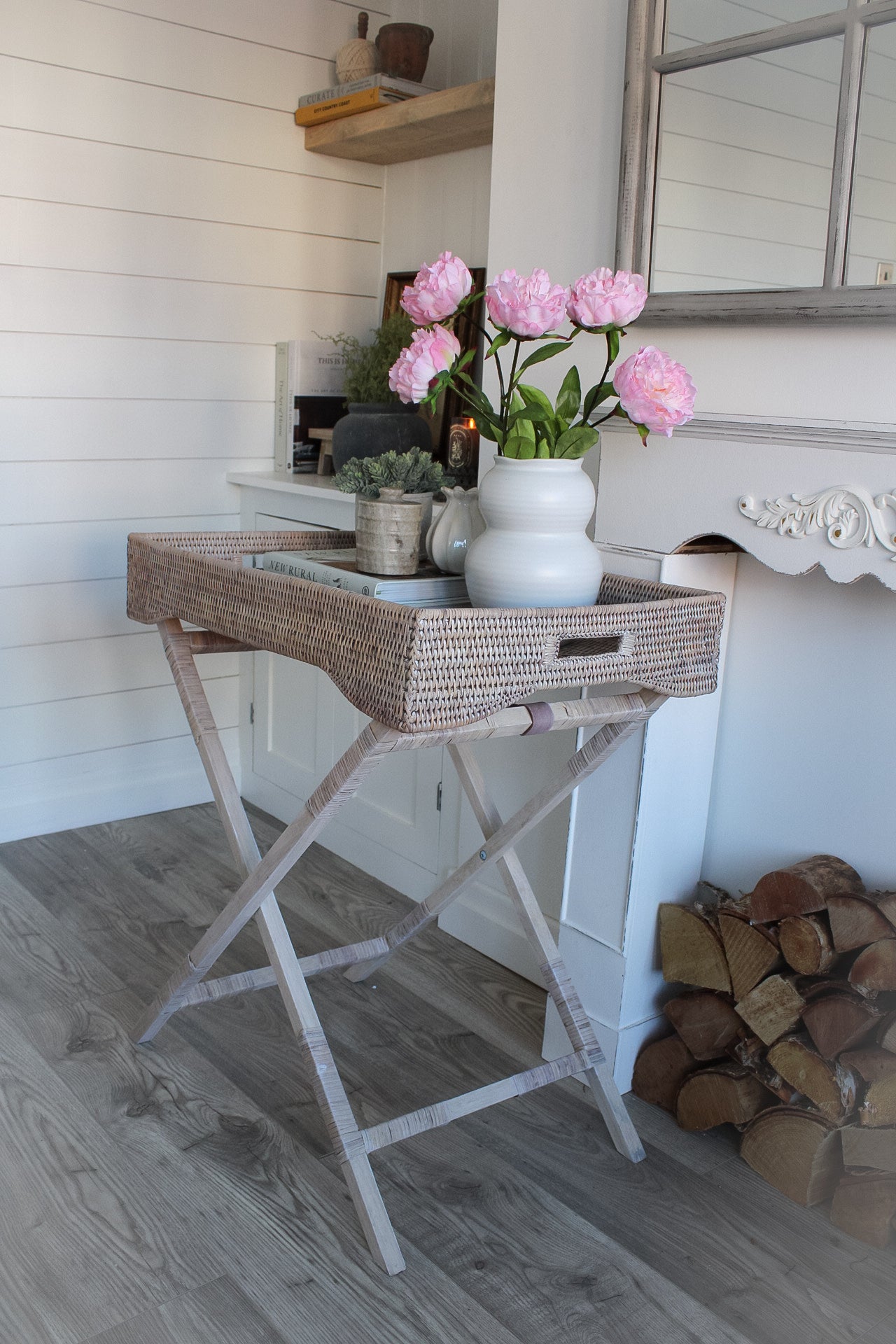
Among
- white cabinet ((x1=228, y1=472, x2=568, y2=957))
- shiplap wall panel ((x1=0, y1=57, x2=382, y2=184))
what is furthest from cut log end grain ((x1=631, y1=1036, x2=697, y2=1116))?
shiplap wall panel ((x1=0, y1=57, x2=382, y2=184))

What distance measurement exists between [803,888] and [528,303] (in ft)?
3.00

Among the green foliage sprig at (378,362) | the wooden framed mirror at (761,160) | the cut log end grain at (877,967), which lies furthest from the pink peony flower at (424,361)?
the green foliage sprig at (378,362)

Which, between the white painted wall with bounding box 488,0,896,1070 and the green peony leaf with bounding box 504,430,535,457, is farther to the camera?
the white painted wall with bounding box 488,0,896,1070

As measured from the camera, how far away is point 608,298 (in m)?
1.49

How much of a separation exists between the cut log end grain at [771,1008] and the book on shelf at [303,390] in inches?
74.3

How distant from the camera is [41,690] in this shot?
2961 mm

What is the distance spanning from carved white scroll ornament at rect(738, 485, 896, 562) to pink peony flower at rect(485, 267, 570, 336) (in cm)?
40

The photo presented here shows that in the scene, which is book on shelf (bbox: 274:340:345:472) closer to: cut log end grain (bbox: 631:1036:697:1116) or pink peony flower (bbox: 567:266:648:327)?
pink peony flower (bbox: 567:266:648:327)

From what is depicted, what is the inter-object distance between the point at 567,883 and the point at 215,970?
0.77 meters

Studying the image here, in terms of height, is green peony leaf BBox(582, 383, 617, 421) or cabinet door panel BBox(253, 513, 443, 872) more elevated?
green peony leaf BBox(582, 383, 617, 421)

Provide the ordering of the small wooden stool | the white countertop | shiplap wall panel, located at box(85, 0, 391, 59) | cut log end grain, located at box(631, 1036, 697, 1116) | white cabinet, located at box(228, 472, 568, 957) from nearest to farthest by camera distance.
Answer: cut log end grain, located at box(631, 1036, 697, 1116) → white cabinet, located at box(228, 472, 568, 957) → the white countertop → shiplap wall panel, located at box(85, 0, 391, 59) → the small wooden stool

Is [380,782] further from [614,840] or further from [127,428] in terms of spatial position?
[127,428]

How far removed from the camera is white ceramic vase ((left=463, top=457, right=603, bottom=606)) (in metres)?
1.55

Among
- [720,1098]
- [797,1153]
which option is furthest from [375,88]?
[797,1153]
